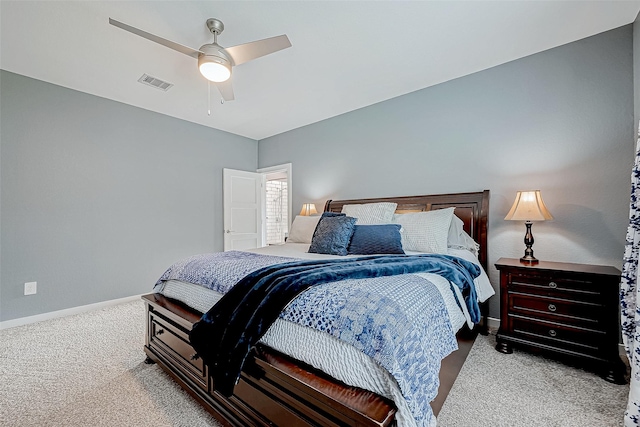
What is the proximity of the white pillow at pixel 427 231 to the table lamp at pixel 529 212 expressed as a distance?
1.74ft

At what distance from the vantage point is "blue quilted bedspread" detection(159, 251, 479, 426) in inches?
39.9

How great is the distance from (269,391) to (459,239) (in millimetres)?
2215

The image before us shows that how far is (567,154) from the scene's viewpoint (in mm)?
2506

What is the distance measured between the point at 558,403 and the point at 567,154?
2.00m

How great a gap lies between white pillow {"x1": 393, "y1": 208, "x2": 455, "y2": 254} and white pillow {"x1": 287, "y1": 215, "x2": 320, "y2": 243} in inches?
44.9

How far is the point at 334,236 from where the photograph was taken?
271cm

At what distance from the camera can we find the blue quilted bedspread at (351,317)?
1.01 metres

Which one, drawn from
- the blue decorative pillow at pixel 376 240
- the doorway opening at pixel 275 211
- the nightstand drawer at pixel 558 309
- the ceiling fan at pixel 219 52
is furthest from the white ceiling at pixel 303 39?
the doorway opening at pixel 275 211

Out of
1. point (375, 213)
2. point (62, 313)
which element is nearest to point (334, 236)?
point (375, 213)

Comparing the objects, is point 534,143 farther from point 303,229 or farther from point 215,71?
point 215,71

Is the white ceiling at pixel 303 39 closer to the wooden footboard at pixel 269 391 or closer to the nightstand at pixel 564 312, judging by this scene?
the nightstand at pixel 564 312

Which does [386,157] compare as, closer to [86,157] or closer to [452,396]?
[452,396]

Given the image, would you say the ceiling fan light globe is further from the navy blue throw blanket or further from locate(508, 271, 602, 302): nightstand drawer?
locate(508, 271, 602, 302): nightstand drawer

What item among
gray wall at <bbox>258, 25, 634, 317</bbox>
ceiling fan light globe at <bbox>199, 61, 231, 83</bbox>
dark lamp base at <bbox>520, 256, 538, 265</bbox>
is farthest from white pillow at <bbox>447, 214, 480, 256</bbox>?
ceiling fan light globe at <bbox>199, 61, 231, 83</bbox>
